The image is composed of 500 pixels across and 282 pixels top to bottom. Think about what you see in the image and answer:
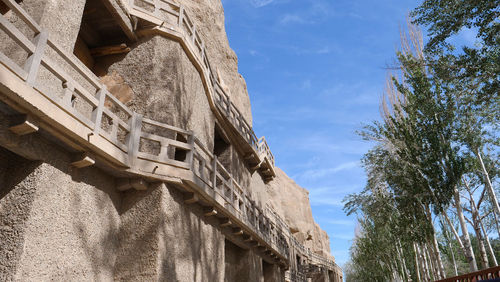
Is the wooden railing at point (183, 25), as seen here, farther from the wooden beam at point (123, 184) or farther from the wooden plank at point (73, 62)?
the wooden beam at point (123, 184)

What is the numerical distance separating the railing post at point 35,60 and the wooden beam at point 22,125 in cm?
57

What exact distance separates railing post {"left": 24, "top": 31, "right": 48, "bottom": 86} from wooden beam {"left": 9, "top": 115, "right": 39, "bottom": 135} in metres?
0.57

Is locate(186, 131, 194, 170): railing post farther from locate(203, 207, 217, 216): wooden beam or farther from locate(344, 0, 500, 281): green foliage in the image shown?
locate(344, 0, 500, 281): green foliage

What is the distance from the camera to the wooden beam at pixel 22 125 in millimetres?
Result: 5133

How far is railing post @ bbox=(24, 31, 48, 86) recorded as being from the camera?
16.6 feet

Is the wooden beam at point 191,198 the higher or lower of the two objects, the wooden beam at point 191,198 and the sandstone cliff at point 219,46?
the lower

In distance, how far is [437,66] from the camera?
11.9 meters

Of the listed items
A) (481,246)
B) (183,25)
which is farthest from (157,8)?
(481,246)

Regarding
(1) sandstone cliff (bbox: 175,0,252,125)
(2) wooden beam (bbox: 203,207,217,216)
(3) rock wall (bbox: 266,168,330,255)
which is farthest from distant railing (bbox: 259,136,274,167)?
(3) rock wall (bbox: 266,168,330,255)

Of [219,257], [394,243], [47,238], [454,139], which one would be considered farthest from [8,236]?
[394,243]

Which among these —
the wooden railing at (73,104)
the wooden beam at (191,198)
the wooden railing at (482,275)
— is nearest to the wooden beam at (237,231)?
the wooden railing at (73,104)

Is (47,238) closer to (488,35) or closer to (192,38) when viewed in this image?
(192,38)

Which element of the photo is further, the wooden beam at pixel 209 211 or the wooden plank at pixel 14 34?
the wooden beam at pixel 209 211

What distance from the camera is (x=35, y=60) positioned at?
524 centimetres
